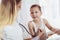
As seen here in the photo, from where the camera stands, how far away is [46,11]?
1094mm

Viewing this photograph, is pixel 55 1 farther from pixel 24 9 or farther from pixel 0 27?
pixel 0 27

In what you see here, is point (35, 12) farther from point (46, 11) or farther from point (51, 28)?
point (51, 28)

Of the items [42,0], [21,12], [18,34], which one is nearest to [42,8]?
[42,0]

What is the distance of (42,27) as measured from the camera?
1100 mm

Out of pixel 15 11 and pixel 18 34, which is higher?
pixel 15 11

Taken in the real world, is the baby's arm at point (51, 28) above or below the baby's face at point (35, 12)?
below

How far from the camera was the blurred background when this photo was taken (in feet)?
3.54

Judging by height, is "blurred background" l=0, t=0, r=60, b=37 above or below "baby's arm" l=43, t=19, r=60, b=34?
above

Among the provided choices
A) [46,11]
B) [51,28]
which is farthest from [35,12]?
[51,28]

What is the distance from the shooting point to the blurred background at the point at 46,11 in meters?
1.08

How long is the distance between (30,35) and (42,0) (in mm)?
319

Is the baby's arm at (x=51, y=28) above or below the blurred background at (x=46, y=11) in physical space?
below

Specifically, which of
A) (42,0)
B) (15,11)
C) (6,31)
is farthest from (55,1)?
(6,31)

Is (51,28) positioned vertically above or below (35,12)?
below
